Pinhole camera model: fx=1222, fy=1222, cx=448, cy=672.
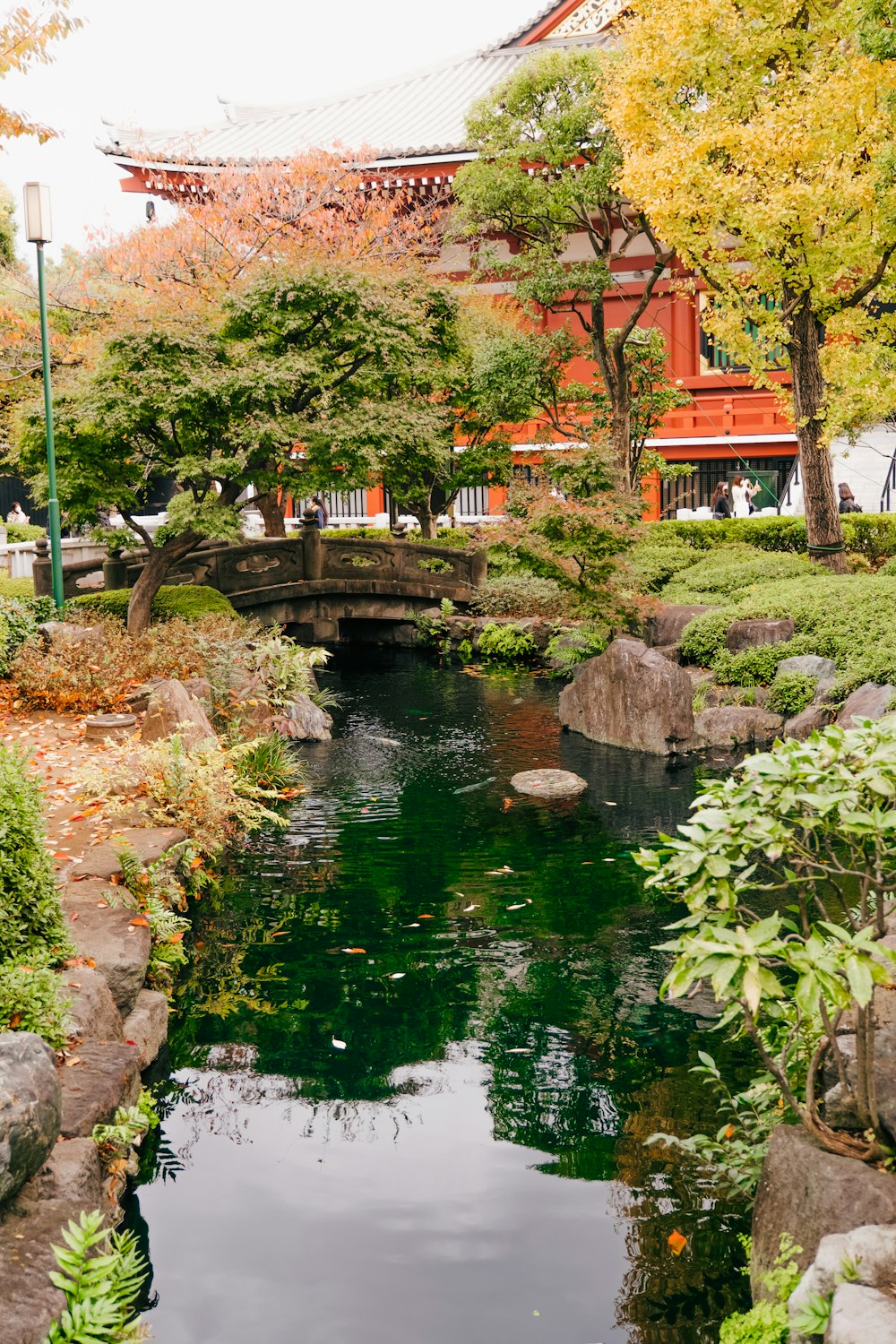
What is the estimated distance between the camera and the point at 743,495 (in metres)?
26.7

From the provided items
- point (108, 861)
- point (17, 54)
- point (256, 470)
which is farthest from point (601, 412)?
point (108, 861)

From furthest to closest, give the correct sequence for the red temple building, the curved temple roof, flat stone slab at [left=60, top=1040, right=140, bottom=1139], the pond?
the curved temple roof → the red temple building → flat stone slab at [left=60, top=1040, right=140, bottom=1139] → the pond

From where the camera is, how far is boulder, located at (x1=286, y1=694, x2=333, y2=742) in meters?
14.4

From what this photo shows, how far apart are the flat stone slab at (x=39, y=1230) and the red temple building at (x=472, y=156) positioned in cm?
1742

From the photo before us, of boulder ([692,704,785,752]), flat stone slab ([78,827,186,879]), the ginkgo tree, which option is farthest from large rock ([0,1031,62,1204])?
the ginkgo tree

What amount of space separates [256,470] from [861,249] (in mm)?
8249

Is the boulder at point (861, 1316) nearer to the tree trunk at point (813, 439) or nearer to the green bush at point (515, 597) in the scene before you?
the tree trunk at point (813, 439)

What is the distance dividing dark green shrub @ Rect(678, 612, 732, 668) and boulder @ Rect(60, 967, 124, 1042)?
11.0 m

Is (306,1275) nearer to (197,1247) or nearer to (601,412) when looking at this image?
(197,1247)

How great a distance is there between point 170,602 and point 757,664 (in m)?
8.08

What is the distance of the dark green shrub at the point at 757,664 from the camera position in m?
14.9

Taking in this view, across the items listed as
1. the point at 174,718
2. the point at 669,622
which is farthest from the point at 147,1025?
the point at 669,622

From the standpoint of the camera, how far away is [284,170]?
20125mm

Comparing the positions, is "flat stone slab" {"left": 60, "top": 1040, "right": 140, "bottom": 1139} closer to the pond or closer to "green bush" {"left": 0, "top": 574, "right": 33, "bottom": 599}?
the pond
